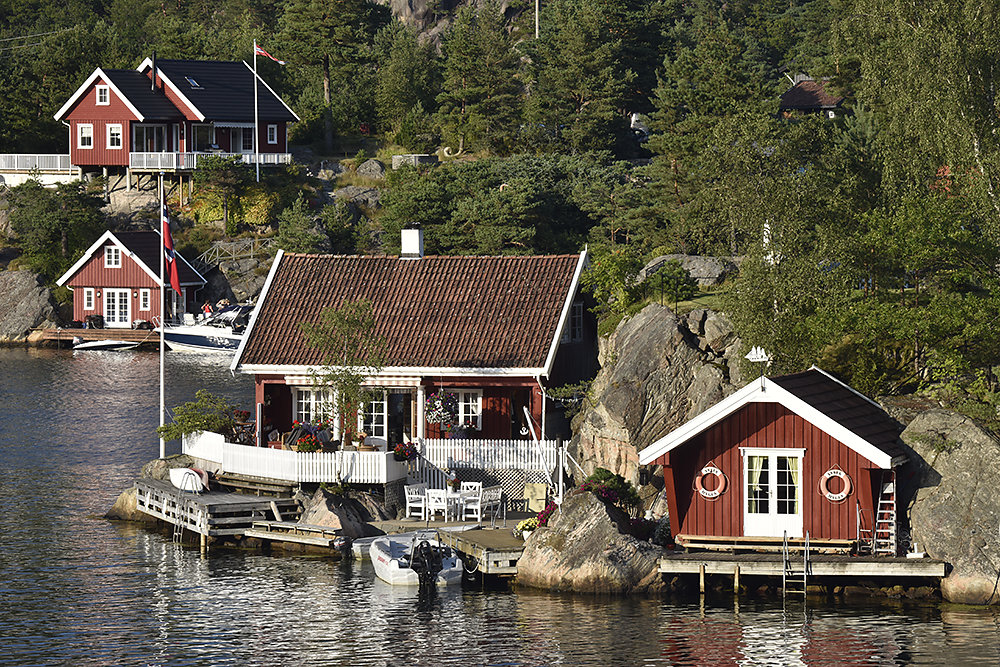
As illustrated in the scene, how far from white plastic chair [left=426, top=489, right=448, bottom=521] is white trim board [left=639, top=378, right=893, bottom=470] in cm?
707

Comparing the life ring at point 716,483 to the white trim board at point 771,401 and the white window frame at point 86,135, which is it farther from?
the white window frame at point 86,135

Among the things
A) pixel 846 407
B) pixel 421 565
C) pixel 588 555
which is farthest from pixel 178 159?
pixel 846 407

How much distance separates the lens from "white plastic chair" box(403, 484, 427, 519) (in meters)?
40.6

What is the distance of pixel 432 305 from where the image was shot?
4697cm

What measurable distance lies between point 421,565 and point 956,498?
12286 mm

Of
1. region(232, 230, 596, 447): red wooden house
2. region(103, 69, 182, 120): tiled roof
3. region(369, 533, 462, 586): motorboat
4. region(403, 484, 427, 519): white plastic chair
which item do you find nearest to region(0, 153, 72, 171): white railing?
region(103, 69, 182, 120): tiled roof

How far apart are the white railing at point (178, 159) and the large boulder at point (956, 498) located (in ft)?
226

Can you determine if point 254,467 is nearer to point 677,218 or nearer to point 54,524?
point 54,524

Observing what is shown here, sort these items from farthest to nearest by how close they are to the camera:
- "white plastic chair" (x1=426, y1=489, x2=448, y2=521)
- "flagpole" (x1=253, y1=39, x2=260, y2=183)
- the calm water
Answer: "flagpole" (x1=253, y1=39, x2=260, y2=183) < "white plastic chair" (x1=426, y1=489, x2=448, y2=521) < the calm water

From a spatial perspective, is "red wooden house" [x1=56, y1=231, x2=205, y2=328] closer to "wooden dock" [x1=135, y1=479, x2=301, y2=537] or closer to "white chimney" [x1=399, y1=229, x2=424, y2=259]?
"white chimney" [x1=399, y1=229, x2=424, y2=259]

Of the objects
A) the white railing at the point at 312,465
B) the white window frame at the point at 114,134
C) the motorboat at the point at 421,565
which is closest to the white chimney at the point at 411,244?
the white railing at the point at 312,465

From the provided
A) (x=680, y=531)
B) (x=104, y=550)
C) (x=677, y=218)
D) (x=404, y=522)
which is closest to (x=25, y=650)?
(x=104, y=550)

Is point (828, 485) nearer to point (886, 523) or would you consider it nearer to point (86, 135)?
point (886, 523)

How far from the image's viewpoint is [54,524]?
43.5 meters
